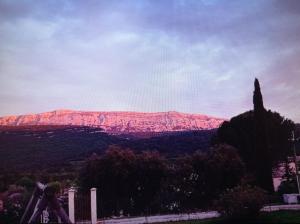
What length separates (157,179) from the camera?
24156 millimetres

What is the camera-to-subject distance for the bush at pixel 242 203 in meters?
16.5

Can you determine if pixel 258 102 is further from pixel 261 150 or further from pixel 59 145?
pixel 59 145

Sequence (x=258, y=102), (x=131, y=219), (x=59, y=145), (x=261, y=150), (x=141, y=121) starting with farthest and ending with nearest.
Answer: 1. (x=141, y=121)
2. (x=59, y=145)
3. (x=258, y=102)
4. (x=261, y=150)
5. (x=131, y=219)

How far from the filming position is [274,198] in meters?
24.8

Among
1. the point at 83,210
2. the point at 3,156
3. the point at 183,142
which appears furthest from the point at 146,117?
the point at 83,210

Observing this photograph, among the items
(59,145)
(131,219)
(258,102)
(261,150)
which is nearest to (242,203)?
(131,219)

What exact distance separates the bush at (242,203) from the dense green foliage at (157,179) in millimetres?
6582

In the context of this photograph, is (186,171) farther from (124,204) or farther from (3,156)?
(3,156)

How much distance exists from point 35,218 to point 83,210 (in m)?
3.51

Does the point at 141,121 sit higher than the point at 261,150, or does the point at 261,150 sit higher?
the point at 141,121

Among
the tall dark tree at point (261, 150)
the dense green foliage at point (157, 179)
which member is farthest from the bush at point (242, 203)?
the tall dark tree at point (261, 150)

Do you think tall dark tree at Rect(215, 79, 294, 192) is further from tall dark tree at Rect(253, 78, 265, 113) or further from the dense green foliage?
the dense green foliage

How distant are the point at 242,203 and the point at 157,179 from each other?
8342 millimetres

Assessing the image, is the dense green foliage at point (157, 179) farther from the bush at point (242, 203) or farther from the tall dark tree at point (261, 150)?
the bush at point (242, 203)
